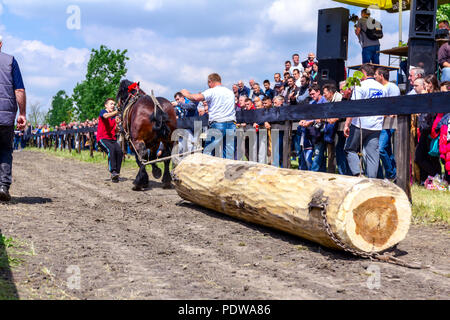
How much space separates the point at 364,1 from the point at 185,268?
43.4 ft

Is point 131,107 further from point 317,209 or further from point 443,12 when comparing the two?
point 443,12

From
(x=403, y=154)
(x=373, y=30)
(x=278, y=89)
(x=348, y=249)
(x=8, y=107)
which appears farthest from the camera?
(x=373, y=30)

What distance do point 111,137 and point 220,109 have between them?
10.8 ft

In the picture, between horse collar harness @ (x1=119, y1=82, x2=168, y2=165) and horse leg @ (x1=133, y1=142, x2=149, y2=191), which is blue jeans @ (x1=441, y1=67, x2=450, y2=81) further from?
horse leg @ (x1=133, y1=142, x2=149, y2=191)

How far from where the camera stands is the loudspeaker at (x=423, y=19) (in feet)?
38.7

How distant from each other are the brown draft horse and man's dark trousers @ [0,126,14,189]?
2608mm

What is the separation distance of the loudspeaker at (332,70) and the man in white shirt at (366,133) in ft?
20.5

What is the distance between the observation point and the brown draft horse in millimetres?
9617

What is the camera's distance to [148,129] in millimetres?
9695

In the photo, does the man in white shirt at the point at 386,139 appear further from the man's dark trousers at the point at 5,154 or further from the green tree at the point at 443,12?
the green tree at the point at 443,12

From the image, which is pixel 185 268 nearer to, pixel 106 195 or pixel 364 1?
pixel 106 195

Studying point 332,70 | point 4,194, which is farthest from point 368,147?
point 332,70

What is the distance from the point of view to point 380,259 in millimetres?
4555

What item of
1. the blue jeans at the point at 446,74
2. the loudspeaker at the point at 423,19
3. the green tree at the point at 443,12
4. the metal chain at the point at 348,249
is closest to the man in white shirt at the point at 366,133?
the metal chain at the point at 348,249
